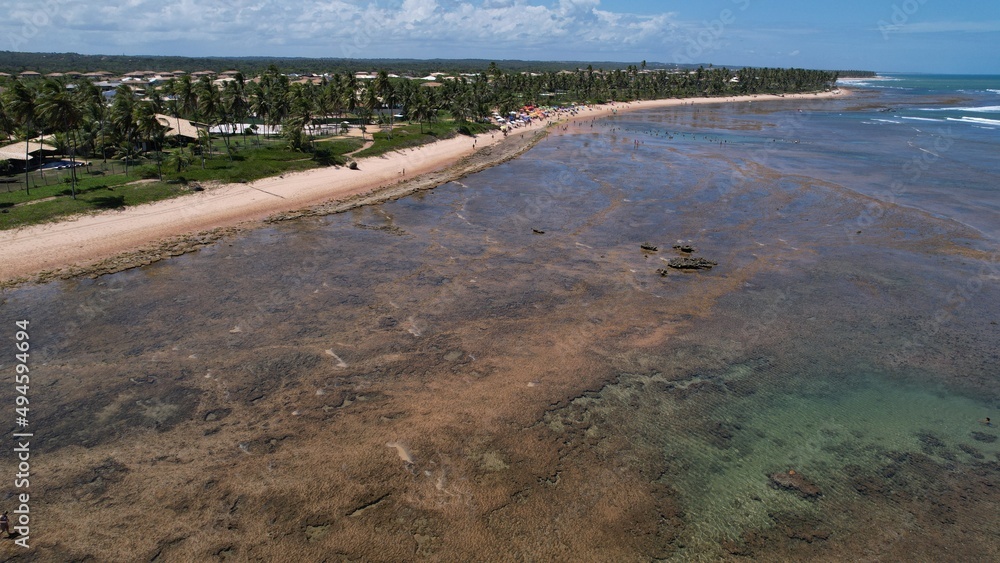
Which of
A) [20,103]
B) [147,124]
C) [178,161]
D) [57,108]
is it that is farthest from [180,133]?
[57,108]

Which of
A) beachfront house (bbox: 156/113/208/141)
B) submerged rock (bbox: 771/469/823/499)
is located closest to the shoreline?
beachfront house (bbox: 156/113/208/141)

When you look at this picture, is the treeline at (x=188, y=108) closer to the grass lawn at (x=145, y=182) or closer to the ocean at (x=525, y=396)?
the grass lawn at (x=145, y=182)

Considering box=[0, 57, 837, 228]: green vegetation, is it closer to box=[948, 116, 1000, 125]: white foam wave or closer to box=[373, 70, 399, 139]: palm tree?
box=[373, 70, 399, 139]: palm tree

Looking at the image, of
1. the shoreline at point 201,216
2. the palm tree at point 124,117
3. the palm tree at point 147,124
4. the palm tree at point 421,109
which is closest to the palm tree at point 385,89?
the palm tree at point 421,109

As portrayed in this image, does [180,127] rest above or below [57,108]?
below

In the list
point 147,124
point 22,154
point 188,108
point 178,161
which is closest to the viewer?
point 147,124

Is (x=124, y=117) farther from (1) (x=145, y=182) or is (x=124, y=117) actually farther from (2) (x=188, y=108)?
(2) (x=188, y=108)
